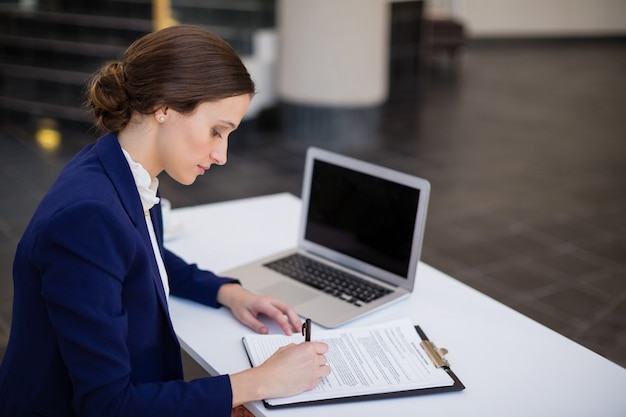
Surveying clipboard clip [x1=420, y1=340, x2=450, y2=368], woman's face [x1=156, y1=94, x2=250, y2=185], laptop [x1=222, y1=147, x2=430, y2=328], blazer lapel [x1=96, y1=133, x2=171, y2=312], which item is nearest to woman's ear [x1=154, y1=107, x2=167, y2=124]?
woman's face [x1=156, y1=94, x2=250, y2=185]

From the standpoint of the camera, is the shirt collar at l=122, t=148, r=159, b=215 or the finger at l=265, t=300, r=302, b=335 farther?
the finger at l=265, t=300, r=302, b=335

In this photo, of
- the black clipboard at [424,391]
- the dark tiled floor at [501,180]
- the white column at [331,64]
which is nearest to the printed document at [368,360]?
the black clipboard at [424,391]

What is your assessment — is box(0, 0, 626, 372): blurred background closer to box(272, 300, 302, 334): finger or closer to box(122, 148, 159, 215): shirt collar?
box(272, 300, 302, 334): finger

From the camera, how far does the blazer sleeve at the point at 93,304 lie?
128cm

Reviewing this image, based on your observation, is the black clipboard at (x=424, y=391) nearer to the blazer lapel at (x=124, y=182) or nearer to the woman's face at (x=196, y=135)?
the blazer lapel at (x=124, y=182)

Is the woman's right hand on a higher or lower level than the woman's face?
lower

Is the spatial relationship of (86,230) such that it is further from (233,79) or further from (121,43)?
(121,43)

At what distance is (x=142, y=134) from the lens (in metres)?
1.50

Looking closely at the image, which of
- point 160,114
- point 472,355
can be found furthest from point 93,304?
point 472,355

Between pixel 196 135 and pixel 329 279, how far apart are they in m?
0.68

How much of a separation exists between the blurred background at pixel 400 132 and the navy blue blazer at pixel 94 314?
1.92m

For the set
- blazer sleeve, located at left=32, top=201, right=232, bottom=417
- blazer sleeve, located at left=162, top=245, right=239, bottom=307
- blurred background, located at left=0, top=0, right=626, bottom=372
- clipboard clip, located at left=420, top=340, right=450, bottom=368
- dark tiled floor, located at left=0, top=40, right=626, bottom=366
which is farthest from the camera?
blurred background, located at left=0, top=0, right=626, bottom=372

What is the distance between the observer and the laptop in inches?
74.2

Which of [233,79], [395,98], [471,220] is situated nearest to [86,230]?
[233,79]
